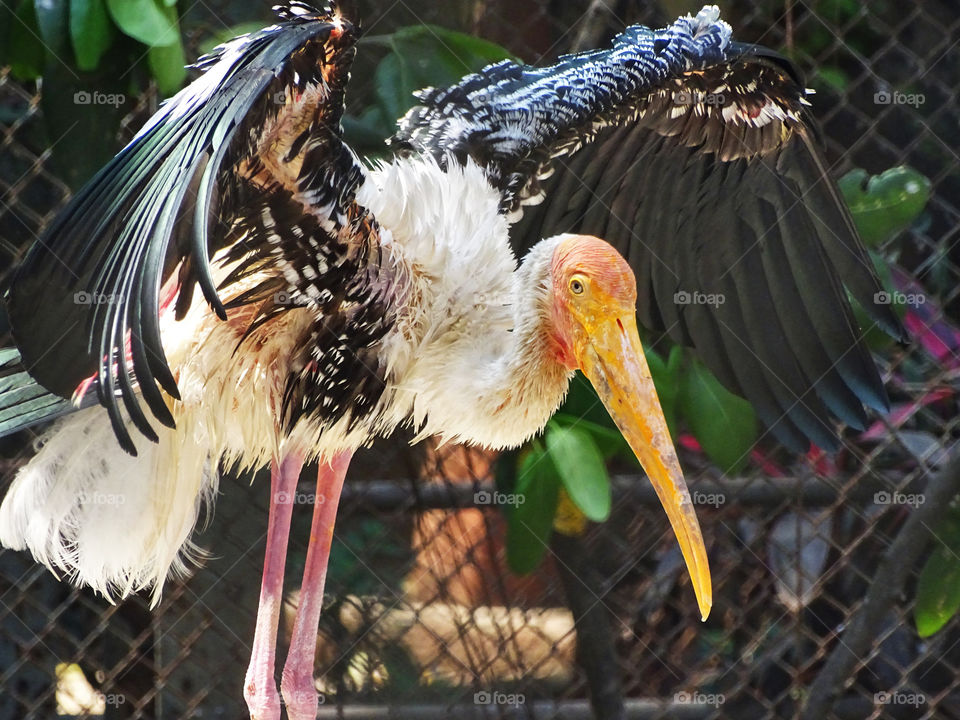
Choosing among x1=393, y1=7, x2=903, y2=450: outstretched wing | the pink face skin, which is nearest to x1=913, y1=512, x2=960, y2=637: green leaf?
x1=393, y1=7, x2=903, y2=450: outstretched wing

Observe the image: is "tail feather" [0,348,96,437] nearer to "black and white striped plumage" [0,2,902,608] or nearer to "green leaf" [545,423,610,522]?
"black and white striped plumage" [0,2,902,608]

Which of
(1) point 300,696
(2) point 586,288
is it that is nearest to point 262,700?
(1) point 300,696

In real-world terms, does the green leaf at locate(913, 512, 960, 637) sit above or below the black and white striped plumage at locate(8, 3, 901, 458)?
below

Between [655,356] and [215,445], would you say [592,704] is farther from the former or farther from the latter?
[215,445]

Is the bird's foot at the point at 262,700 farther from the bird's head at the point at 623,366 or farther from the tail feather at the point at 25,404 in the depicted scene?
the bird's head at the point at 623,366

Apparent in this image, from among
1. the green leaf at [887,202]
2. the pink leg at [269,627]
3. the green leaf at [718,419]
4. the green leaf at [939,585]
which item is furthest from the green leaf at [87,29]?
the green leaf at [939,585]

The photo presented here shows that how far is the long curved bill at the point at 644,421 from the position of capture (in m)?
1.80

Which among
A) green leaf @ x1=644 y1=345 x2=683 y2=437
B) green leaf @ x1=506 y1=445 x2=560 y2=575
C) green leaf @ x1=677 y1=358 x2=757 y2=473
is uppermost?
green leaf @ x1=644 y1=345 x2=683 y2=437

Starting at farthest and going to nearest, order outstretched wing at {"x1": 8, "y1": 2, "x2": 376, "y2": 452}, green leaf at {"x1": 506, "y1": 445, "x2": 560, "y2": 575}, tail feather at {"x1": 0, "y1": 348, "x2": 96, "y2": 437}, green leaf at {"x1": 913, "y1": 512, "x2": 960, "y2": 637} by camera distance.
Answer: green leaf at {"x1": 913, "y1": 512, "x2": 960, "y2": 637} < green leaf at {"x1": 506, "y1": 445, "x2": 560, "y2": 575} < tail feather at {"x1": 0, "y1": 348, "x2": 96, "y2": 437} < outstretched wing at {"x1": 8, "y1": 2, "x2": 376, "y2": 452}

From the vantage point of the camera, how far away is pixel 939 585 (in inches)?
93.6

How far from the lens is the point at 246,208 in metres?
1.66

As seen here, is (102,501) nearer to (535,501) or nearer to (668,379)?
(535,501)

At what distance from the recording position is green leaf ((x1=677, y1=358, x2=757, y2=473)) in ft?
7.24

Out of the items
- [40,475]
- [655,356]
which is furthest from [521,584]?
[40,475]
